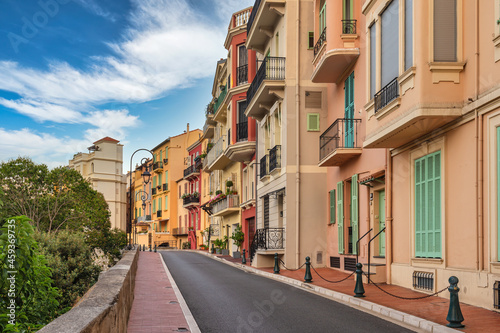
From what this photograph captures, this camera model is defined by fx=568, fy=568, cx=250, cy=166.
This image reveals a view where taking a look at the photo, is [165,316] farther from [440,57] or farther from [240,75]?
[240,75]

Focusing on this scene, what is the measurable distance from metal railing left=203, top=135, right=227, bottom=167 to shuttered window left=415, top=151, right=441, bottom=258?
26208mm

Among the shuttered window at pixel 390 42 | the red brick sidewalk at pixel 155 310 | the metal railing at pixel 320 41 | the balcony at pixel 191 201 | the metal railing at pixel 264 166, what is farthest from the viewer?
the balcony at pixel 191 201

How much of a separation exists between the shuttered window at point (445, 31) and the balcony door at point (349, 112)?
720 centimetres

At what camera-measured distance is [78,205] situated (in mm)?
45000

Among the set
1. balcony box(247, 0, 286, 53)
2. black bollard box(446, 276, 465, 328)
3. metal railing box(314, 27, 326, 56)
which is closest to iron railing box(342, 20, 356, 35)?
metal railing box(314, 27, 326, 56)

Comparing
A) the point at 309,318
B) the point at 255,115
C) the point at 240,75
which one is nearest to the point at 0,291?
the point at 309,318

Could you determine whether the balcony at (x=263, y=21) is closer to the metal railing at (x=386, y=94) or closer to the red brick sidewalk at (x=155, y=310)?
the metal railing at (x=386, y=94)

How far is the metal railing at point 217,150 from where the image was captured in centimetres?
4012

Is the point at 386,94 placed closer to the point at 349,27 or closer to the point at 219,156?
the point at 349,27

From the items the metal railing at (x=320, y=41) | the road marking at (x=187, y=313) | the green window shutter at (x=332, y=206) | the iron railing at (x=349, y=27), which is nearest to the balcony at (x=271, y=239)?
the green window shutter at (x=332, y=206)

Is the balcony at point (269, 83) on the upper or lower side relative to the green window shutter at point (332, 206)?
upper

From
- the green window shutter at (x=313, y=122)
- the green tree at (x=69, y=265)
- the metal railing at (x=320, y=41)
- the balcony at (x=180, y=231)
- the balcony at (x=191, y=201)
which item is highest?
the metal railing at (x=320, y=41)

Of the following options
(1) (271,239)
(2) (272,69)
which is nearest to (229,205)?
(1) (271,239)

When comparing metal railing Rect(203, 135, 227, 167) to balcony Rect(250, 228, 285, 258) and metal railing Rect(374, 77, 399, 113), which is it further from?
metal railing Rect(374, 77, 399, 113)
